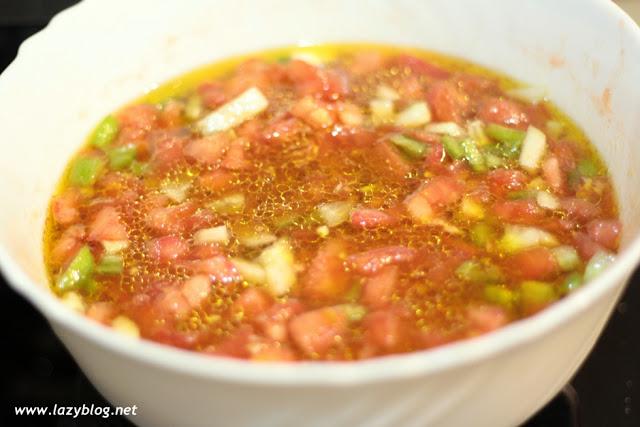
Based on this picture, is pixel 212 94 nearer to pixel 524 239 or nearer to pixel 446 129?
pixel 446 129

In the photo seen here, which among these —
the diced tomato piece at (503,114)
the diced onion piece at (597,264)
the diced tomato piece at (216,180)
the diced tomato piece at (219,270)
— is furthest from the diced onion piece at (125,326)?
the diced tomato piece at (503,114)

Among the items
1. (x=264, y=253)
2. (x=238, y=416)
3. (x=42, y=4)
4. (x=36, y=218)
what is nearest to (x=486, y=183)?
(x=264, y=253)

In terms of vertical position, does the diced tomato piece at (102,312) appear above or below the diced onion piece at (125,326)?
below

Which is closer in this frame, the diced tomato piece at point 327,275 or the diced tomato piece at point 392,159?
the diced tomato piece at point 327,275

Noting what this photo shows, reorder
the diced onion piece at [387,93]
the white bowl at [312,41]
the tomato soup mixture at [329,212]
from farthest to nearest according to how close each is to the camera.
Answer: the diced onion piece at [387,93]
the tomato soup mixture at [329,212]
the white bowl at [312,41]

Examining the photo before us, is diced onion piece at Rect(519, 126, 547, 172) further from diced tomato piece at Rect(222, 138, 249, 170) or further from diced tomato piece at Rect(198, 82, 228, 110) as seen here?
diced tomato piece at Rect(198, 82, 228, 110)
